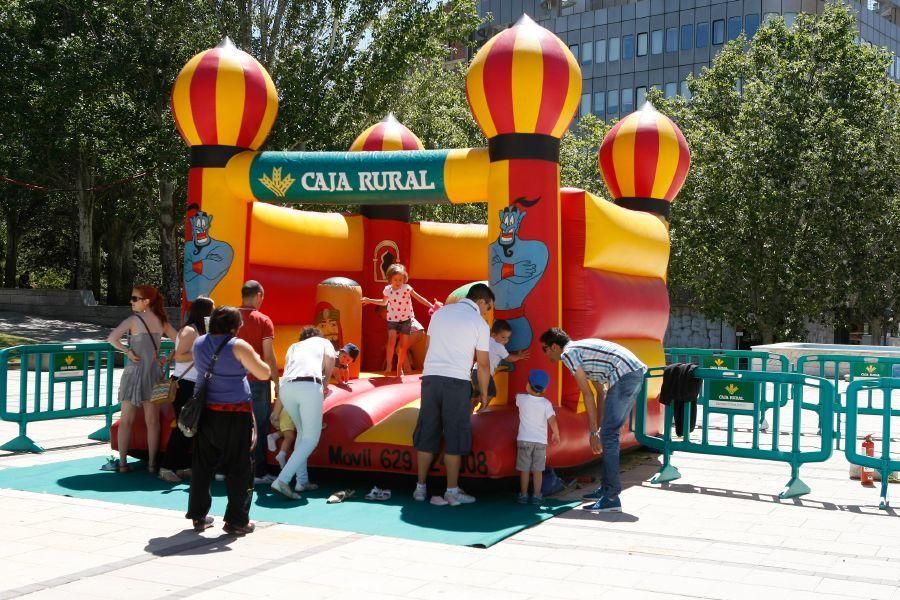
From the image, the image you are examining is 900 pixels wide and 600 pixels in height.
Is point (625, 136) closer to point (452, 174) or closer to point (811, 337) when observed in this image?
point (452, 174)

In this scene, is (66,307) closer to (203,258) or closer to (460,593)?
(203,258)

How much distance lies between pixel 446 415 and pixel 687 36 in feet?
153

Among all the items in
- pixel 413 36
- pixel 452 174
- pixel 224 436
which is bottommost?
pixel 224 436

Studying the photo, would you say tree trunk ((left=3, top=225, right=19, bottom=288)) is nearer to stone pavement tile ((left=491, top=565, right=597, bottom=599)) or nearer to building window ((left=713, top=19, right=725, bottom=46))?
building window ((left=713, top=19, right=725, bottom=46))

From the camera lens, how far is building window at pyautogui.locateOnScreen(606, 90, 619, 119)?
52.6 m

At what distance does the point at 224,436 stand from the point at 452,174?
3464mm

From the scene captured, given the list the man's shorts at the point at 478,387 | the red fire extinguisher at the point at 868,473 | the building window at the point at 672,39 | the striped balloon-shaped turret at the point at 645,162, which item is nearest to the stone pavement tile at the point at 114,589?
the man's shorts at the point at 478,387

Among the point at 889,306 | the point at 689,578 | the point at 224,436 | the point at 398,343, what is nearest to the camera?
the point at 689,578

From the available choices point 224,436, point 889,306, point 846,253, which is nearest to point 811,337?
point 889,306

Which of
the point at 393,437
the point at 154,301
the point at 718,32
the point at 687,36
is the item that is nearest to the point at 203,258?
the point at 154,301

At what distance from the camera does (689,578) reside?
17.9ft

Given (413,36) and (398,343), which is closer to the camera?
(398,343)

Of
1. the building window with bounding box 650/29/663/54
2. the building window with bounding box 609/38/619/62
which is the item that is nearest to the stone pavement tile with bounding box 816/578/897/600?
the building window with bounding box 650/29/663/54

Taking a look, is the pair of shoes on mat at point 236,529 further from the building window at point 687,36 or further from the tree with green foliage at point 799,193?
the building window at point 687,36
